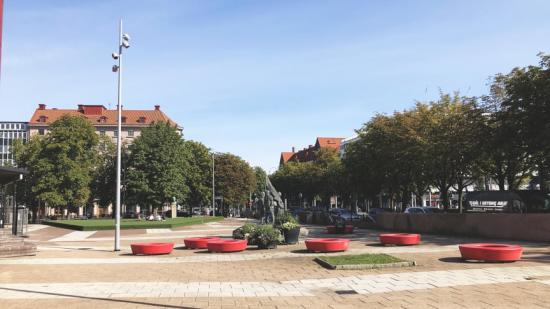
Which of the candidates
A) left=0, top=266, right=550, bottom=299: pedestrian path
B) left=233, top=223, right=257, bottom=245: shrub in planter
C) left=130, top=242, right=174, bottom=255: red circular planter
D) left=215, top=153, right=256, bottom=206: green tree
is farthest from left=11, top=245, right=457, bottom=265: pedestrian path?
left=215, top=153, right=256, bottom=206: green tree

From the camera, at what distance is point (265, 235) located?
20812 millimetres

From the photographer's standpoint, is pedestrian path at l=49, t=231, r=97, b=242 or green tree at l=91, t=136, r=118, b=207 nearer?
pedestrian path at l=49, t=231, r=97, b=242

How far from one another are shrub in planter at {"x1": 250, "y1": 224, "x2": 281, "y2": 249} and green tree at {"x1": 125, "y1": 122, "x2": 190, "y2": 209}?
42.2 meters

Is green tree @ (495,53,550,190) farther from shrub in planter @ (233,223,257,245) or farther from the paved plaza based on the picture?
shrub in planter @ (233,223,257,245)

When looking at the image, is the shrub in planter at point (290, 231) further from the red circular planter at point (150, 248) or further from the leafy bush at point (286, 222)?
the red circular planter at point (150, 248)

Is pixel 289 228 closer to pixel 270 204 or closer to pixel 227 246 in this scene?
pixel 227 246

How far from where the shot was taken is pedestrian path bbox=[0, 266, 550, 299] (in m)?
10.7

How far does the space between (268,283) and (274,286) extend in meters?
0.49

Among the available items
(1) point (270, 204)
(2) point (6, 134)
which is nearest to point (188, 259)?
(1) point (270, 204)

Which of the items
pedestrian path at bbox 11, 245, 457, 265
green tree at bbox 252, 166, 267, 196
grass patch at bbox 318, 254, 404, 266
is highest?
green tree at bbox 252, 166, 267, 196

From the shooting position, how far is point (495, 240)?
24062mm

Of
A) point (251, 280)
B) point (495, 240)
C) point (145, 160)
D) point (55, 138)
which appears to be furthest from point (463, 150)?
point (55, 138)

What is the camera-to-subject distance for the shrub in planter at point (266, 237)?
820 inches

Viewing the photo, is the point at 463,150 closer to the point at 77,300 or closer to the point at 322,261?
the point at 322,261
